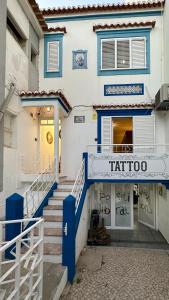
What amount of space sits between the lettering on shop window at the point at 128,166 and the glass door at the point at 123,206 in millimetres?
2356

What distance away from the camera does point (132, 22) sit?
11.4m

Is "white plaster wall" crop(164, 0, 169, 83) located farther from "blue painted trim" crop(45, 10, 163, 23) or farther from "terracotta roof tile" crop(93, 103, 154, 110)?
"terracotta roof tile" crop(93, 103, 154, 110)

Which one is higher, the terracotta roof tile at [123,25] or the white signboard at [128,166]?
the terracotta roof tile at [123,25]

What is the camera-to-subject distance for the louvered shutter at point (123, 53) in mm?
11383

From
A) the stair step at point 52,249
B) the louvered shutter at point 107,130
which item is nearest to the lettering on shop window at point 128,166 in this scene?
the louvered shutter at point 107,130

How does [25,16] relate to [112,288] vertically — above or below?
above

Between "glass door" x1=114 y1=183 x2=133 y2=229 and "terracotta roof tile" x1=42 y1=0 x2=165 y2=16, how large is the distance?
25.0ft

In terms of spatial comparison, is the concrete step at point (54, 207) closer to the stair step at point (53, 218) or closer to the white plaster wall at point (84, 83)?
the stair step at point (53, 218)

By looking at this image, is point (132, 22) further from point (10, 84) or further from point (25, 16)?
point (10, 84)

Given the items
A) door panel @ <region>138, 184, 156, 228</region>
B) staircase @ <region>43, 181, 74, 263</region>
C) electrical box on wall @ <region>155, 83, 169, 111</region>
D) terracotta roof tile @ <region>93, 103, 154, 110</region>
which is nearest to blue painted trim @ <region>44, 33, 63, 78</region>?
terracotta roof tile @ <region>93, 103, 154, 110</region>

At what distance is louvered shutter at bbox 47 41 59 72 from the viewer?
1166 centimetres

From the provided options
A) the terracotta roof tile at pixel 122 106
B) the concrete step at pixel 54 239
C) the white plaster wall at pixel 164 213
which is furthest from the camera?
the terracotta roof tile at pixel 122 106

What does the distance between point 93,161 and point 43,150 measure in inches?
124

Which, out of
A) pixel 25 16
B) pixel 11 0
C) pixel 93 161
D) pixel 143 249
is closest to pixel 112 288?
pixel 143 249
